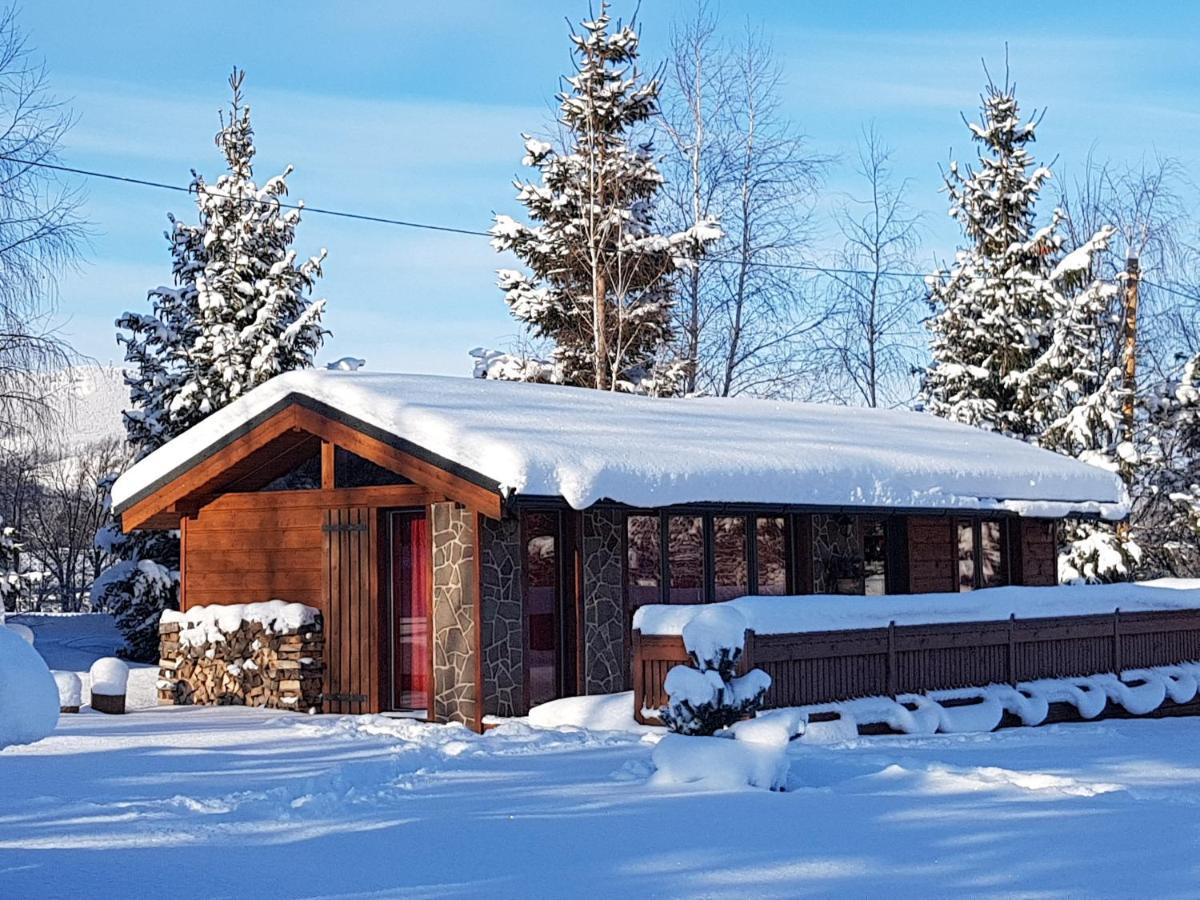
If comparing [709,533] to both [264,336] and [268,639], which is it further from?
[264,336]

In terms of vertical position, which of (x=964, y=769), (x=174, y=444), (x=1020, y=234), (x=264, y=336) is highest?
(x=1020, y=234)

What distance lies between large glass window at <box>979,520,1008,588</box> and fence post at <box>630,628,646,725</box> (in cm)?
915

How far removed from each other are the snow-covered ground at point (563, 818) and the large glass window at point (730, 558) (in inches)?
140

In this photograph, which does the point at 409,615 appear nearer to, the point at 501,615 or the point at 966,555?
the point at 501,615

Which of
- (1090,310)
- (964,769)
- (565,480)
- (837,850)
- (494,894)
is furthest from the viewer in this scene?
(1090,310)

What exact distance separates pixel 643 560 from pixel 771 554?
2347 mm

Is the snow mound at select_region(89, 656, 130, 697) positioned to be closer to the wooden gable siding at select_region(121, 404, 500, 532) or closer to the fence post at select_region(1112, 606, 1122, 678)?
the wooden gable siding at select_region(121, 404, 500, 532)

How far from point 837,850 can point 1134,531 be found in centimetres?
2618

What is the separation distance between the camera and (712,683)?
10.9 meters

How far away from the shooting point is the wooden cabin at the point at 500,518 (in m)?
14.5

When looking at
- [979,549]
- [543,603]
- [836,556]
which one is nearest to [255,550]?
[543,603]

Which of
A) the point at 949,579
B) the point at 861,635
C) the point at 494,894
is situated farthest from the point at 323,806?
the point at 949,579

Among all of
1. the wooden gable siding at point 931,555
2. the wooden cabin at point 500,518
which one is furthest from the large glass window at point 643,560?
the wooden gable siding at point 931,555

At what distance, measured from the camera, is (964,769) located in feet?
37.0
